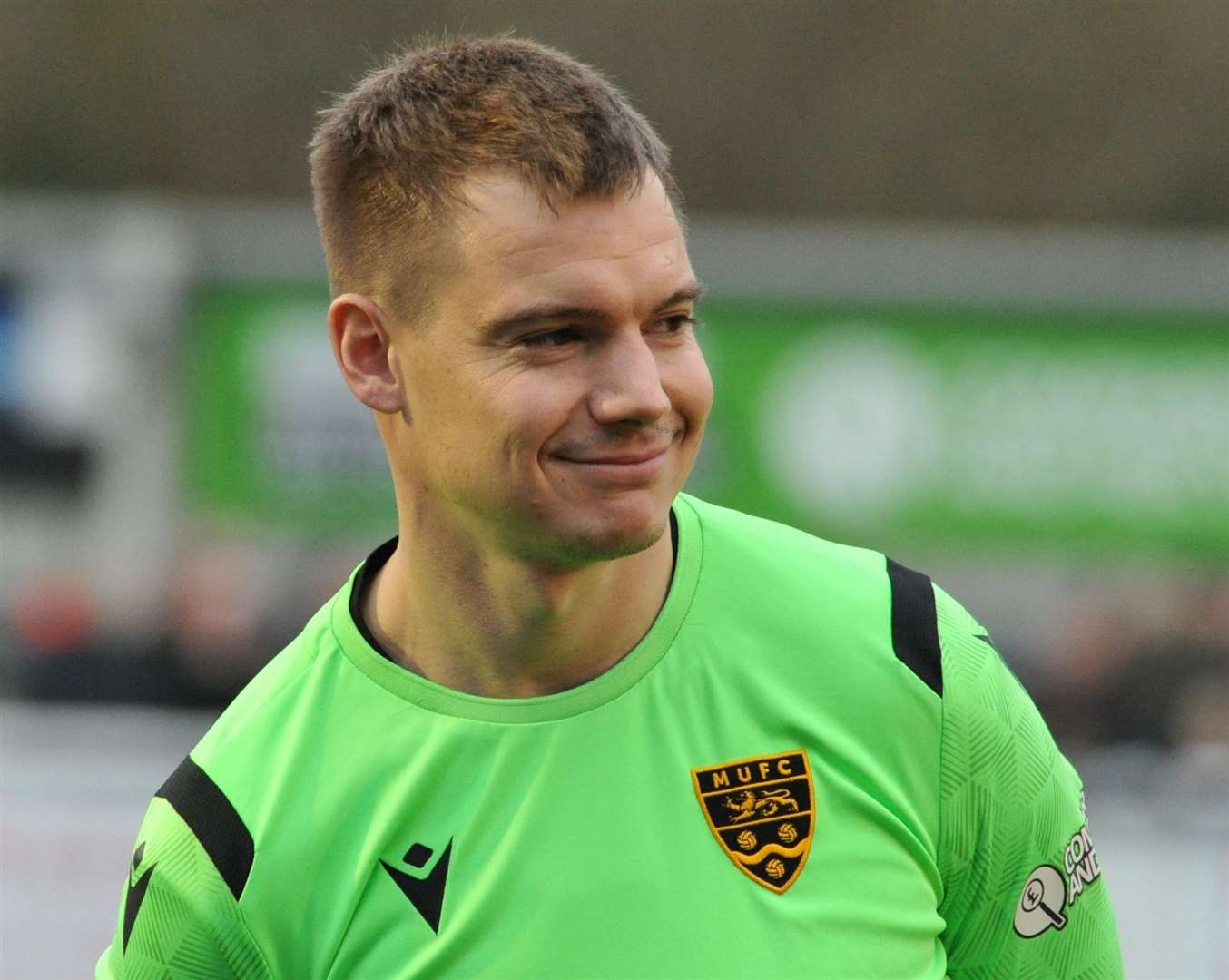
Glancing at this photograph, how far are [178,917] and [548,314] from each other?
3.46ft

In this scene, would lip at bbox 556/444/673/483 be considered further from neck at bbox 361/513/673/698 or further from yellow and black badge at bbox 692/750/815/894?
yellow and black badge at bbox 692/750/815/894

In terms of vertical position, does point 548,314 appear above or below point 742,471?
above

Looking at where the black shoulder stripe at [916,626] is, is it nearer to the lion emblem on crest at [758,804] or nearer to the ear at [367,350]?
the lion emblem on crest at [758,804]

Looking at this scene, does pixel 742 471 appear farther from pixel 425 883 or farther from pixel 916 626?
pixel 425 883

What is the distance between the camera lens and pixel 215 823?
2770mm

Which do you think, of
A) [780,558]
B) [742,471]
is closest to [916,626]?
[780,558]

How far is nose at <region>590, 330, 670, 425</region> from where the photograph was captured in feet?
8.35

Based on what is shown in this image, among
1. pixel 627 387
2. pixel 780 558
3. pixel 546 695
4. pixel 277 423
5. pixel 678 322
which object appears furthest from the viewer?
pixel 277 423

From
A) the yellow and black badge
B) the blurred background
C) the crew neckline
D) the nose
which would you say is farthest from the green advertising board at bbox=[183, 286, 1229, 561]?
the nose

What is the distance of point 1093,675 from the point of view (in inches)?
441

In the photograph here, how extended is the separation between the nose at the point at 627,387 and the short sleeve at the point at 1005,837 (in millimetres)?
633

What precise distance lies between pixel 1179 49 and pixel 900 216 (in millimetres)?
4500

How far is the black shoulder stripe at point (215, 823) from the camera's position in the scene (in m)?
2.72

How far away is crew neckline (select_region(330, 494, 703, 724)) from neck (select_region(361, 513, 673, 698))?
1.1 inches
